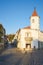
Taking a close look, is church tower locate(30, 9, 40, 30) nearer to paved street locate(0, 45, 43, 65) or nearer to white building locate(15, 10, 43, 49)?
white building locate(15, 10, 43, 49)

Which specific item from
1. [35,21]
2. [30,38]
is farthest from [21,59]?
[35,21]

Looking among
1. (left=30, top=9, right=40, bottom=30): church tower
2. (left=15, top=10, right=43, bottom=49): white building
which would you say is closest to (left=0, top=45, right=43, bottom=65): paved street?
(left=15, top=10, right=43, bottom=49): white building

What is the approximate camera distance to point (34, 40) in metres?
62.2

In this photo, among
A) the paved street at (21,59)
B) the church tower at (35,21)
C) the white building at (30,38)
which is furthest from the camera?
the church tower at (35,21)

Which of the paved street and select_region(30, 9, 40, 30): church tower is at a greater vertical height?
select_region(30, 9, 40, 30): church tower

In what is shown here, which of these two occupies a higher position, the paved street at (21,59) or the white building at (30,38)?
the white building at (30,38)

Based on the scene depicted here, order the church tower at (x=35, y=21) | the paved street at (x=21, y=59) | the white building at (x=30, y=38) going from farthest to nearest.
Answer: the church tower at (x=35, y=21), the white building at (x=30, y=38), the paved street at (x=21, y=59)

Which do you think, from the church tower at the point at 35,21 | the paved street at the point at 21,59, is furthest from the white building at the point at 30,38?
the paved street at the point at 21,59

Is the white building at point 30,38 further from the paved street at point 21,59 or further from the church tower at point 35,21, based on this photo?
the paved street at point 21,59

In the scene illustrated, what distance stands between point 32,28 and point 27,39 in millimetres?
5216

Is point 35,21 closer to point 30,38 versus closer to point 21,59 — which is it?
point 30,38

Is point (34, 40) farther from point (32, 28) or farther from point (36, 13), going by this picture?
point (36, 13)

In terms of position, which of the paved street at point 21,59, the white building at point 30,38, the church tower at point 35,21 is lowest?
the paved street at point 21,59

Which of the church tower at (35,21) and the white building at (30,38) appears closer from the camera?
the white building at (30,38)
